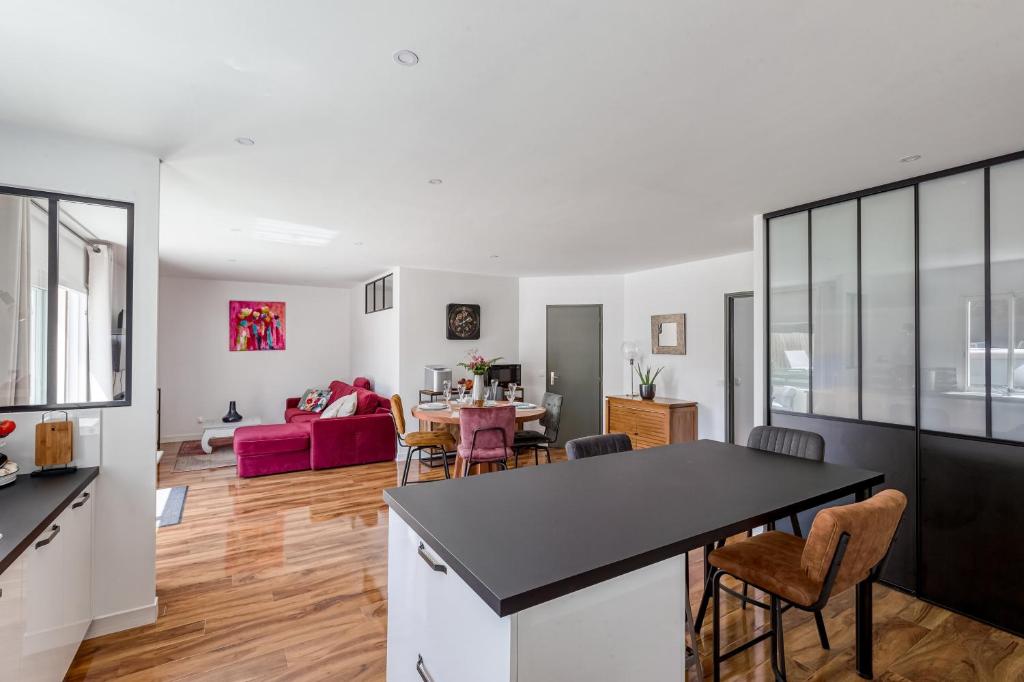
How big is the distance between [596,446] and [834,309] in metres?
1.95

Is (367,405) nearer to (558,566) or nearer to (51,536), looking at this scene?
(51,536)

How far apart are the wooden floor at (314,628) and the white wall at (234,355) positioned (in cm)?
423

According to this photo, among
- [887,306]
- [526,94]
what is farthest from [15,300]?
[887,306]

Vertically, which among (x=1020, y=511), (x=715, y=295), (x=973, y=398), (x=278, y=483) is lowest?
(x=278, y=483)

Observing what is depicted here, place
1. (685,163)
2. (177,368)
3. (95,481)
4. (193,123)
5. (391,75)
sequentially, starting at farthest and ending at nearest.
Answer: (177,368)
(685,163)
(95,481)
(193,123)
(391,75)

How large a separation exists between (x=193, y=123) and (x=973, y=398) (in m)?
4.13

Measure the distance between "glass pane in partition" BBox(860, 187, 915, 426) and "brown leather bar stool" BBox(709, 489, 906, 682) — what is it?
1.49m

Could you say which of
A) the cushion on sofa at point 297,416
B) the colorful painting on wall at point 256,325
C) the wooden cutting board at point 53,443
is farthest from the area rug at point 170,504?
the colorful painting on wall at point 256,325

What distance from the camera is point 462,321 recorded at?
6.27m

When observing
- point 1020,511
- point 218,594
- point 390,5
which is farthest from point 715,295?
point 218,594

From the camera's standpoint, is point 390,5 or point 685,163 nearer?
point 390,5

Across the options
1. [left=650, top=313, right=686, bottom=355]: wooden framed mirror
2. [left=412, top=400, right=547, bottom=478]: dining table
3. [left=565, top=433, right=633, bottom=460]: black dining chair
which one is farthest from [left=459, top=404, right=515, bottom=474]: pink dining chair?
[left=650, top=313, right=686, bottom=355]: wooden framed mirror

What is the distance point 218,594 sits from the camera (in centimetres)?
270

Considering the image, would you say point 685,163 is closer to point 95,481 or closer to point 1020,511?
point 1020,511
